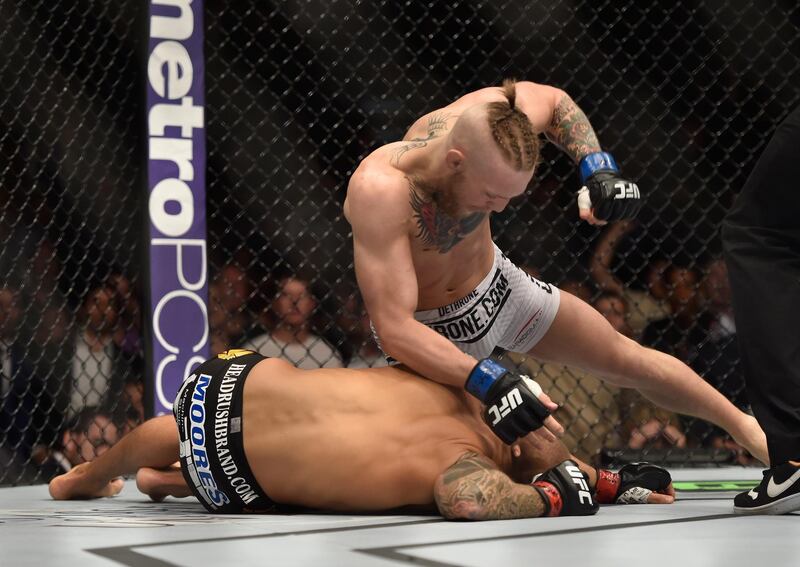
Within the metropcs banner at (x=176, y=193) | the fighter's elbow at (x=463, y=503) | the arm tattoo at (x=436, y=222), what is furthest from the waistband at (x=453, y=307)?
the metropcs banner at (x=176, y=193)

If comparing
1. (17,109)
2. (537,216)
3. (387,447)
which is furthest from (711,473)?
(17,109)

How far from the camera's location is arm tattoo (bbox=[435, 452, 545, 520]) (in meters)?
1.70

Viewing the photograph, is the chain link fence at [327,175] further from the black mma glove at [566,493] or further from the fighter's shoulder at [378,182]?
the black mma glove at [566,493]

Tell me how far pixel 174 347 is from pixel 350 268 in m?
0.72

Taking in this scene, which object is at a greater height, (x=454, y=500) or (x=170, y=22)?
(x=170, y=22)

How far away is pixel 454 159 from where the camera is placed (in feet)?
6.38

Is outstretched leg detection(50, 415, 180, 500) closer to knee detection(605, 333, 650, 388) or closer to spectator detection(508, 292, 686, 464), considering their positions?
knee detection(605, 333, 650, 388)

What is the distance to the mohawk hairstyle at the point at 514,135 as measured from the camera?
Answer: 1.88 meters

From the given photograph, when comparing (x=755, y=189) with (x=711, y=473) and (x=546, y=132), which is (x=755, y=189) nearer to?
(x=546, y=132)

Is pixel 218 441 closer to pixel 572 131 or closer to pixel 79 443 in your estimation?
pixel 572 131

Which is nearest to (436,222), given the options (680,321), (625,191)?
(625,191)

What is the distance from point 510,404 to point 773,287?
0.46 metres

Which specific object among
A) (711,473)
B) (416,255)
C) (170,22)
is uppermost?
(170,22)

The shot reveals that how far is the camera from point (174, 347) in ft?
9.78
